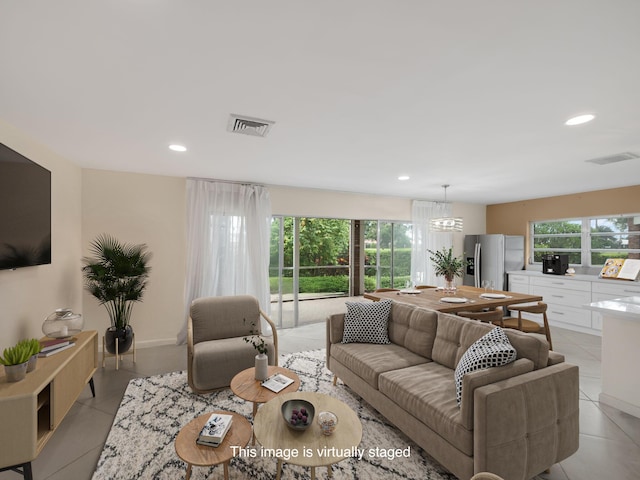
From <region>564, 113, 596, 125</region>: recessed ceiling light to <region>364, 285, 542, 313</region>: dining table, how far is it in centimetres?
→ 207

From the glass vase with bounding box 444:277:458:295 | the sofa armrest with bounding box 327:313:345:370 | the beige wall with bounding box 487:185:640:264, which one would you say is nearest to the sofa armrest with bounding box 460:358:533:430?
the sofa armrest with bounding box 327:313:345:370

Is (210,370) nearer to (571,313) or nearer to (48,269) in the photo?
(48,269)

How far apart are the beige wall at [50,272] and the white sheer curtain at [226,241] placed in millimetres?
1328

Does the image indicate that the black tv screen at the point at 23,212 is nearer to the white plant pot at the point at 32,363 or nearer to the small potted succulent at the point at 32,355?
the small potted succulent at the point at 32,355

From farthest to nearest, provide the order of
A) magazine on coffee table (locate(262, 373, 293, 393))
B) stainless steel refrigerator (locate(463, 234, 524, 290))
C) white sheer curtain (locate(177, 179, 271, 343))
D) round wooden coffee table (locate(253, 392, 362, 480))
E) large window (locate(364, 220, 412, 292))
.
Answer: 1. large window (locate(364, 220, 412, 292))
2. stainless steel refrigerator (locate(463, 234, 524, 290))
3. white sheer curtain (locate(177, 179, 271, 343))
4. magazine on coffee table (locate(262, 373, 293, 393))
5. round wooden coffee table (locate(253, 392, 362, 480))

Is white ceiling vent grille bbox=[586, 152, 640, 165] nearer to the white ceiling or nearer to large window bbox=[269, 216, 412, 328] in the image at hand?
the white ceiling

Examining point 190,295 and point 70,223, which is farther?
point 190,295

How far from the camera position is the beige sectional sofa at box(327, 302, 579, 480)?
5.43ft

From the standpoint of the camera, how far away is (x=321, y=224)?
7.80 meters

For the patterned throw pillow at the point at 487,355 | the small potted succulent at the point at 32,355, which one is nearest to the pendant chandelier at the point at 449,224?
the patterned throw pillow at the point at 487,355

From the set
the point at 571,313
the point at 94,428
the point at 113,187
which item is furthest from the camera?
the point at 571,313

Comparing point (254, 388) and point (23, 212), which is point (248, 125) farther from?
point (254, 388)

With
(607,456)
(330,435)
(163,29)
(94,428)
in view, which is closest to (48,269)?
(94,428)

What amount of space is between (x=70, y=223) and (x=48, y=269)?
0.75m
